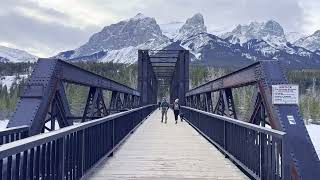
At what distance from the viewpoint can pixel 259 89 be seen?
360 inches

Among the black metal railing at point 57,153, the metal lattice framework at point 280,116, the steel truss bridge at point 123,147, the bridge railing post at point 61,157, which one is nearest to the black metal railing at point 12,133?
the steel truss bridge at point 123,147

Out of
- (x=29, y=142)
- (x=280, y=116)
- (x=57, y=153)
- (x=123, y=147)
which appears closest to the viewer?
(x=29, y=142)

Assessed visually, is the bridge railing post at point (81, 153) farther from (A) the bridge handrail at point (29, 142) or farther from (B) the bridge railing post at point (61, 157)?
(B) the bridge railing post at point (61, 157)

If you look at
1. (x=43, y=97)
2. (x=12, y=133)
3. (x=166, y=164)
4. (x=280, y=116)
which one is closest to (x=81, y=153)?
(x=12, y=133)

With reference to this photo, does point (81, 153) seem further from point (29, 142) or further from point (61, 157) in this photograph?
point (29, 142)

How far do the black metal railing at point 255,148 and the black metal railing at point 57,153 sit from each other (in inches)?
109

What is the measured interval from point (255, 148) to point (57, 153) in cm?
338

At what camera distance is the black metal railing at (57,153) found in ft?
14.7

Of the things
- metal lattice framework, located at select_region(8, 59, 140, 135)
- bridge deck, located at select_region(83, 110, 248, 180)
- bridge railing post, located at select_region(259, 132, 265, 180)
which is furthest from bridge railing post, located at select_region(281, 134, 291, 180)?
metal lattice framework, located at select_region(8, 59, 140, 135)

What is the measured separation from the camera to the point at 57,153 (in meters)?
6.25

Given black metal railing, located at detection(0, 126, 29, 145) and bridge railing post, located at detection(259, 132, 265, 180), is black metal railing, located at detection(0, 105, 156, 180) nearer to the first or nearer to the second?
black metal railing, located at detection(0, 126, 29, 145)

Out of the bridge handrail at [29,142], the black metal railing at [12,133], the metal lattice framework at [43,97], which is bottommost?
the black metal railing at [12,133]

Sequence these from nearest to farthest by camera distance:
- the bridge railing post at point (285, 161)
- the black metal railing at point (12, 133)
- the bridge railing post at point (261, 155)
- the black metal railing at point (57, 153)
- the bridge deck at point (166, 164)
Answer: the black metal railing at point (57, 153) → the bridge railing post at point (285, 161) → the bridge railing post at point (261, 155) → the black metal railing at point (12, 133) → the bridge deck at point (166, 164)

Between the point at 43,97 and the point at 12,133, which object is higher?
the point at 43,97
